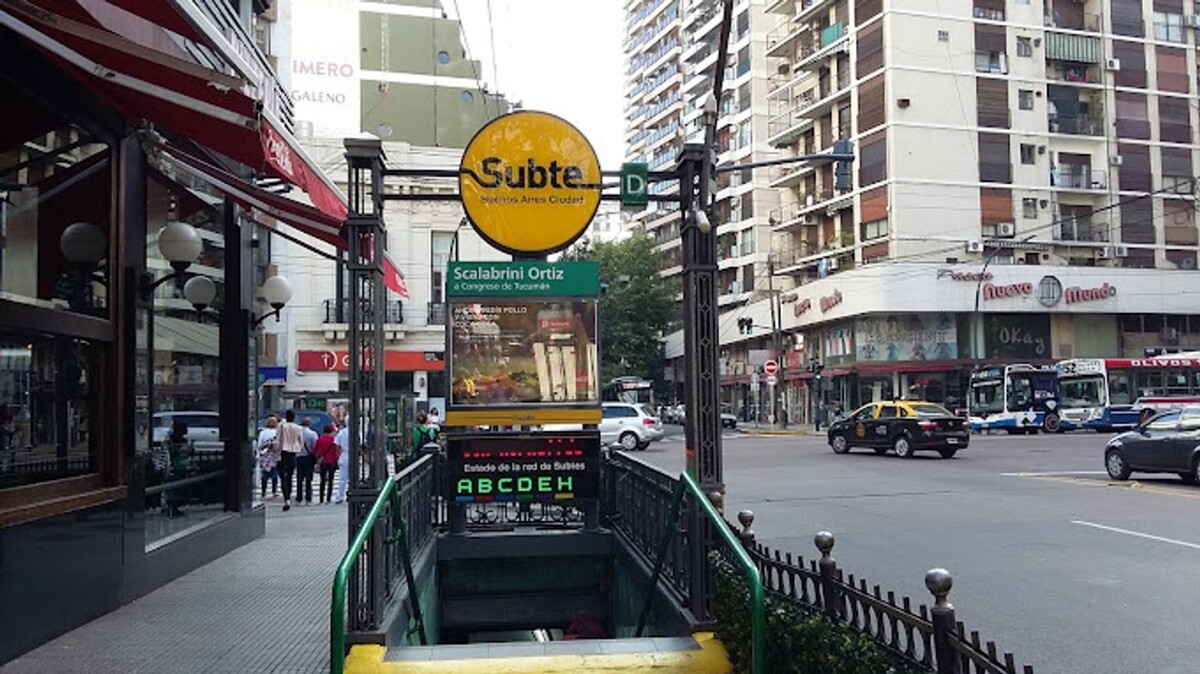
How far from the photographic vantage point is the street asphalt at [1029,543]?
715 cm

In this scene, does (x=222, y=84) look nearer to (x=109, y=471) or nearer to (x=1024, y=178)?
(x=109, y=471)

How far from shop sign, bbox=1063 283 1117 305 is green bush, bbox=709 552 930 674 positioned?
4883cm

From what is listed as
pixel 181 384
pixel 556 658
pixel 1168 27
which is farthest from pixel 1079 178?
pixel 556 658

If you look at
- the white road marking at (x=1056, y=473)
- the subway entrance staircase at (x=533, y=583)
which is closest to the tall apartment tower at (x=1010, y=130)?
the white road marking at (x=1056, y=473)

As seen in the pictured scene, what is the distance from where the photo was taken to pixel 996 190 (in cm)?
5081

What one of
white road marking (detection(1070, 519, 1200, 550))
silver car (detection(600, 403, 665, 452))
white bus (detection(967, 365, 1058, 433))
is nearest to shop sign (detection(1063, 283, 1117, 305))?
white bus (detection(967, 365, 1058, 433))

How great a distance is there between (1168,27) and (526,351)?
58.2m

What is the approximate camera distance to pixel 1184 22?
5459 cm

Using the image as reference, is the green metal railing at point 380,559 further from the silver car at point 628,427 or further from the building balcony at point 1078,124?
the building balcony at point 1078,124

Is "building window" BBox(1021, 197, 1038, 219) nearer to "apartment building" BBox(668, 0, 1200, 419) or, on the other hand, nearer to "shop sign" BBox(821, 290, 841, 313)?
"apartment building" BBox(668, 0, 1200, 419)

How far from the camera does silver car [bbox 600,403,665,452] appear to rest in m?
33.0

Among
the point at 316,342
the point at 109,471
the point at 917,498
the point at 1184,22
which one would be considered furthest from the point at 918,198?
the point at 109,471

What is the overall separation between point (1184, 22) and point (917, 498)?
51.3 meters

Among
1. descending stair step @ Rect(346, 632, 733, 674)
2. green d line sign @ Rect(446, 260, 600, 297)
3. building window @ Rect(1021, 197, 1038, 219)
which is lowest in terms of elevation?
descending stair step @ Rect(346, 632, 733, 674)
